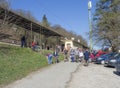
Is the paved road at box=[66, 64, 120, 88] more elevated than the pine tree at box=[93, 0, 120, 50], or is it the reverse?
the pine tree at box=[93, 0, 120, 50]

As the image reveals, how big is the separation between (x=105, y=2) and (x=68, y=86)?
127 feet

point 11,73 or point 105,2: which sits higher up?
point 105,2

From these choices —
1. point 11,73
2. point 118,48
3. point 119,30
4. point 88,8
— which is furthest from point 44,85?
point 88,8

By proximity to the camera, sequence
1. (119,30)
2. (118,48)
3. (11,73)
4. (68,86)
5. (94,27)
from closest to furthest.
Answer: (68,86)
(11,73)
(119,30)
(118,48)
(94,27)

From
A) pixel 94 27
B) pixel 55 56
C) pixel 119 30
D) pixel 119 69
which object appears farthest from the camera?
pixel 94 27

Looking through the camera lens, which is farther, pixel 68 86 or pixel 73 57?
pixel 73 57

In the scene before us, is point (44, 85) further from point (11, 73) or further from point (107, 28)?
point (107, 28)

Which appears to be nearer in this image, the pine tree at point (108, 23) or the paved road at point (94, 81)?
the paved road at point (94, 81)

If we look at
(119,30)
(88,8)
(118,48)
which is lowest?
(118,48)

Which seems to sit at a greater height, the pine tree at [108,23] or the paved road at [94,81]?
the pine tree at [108,23]

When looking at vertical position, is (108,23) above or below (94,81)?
above

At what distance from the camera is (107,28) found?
152ft

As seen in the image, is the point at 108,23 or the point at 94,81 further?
the point at 108,23

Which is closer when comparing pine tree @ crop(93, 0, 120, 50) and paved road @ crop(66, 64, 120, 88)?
paved road @ crop(66, 64, 120, 88)
